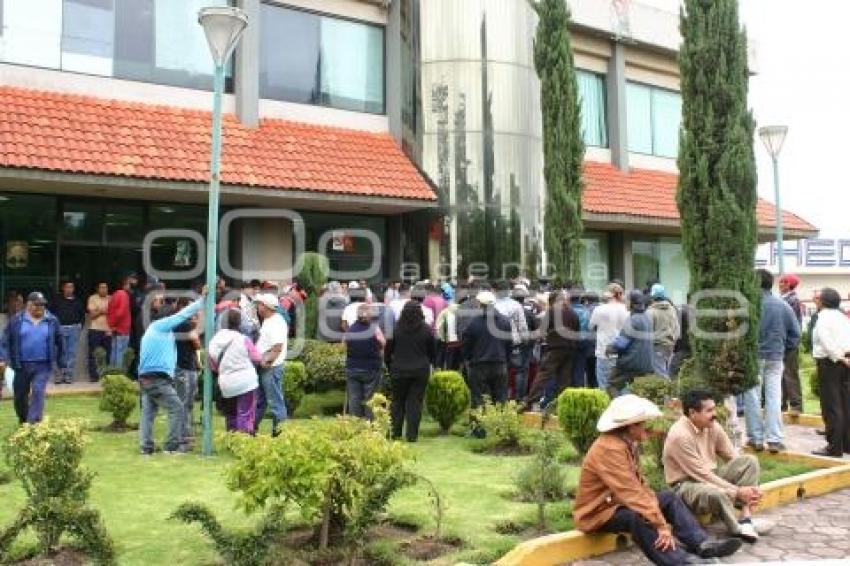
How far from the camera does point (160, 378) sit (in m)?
8.83

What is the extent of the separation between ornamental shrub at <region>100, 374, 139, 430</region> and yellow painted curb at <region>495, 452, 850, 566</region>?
A: 6.35 m

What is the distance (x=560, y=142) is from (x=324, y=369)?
7.16 meters

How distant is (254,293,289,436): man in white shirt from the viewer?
30.7ft

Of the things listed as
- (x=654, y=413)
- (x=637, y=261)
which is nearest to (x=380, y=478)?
(x=654, y=413)

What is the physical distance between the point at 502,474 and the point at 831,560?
322cm

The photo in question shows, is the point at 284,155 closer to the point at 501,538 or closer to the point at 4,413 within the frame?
the point at 4,413

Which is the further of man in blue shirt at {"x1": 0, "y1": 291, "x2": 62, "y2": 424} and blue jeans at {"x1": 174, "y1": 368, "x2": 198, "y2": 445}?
blue jeans at {"x1": 174, "y1": 368, "x2": 198, "y2": 445}

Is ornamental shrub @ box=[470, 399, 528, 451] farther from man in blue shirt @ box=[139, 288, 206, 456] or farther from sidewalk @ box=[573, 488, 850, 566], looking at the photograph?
man in blue shirt @ box=[139, 288, 206, 456]

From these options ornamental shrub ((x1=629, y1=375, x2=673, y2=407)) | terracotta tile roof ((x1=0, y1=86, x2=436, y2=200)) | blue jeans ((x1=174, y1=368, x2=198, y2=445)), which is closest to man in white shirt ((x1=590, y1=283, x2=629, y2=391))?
ornamental shrub ((x1=629, y1=375, x2=673, y2=407))

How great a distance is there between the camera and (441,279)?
15914mm

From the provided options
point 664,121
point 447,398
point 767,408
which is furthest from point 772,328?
point 664,121

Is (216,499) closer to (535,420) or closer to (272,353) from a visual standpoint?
(272,353)

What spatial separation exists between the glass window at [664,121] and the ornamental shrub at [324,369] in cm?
1483

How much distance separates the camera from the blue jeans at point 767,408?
9.13m
